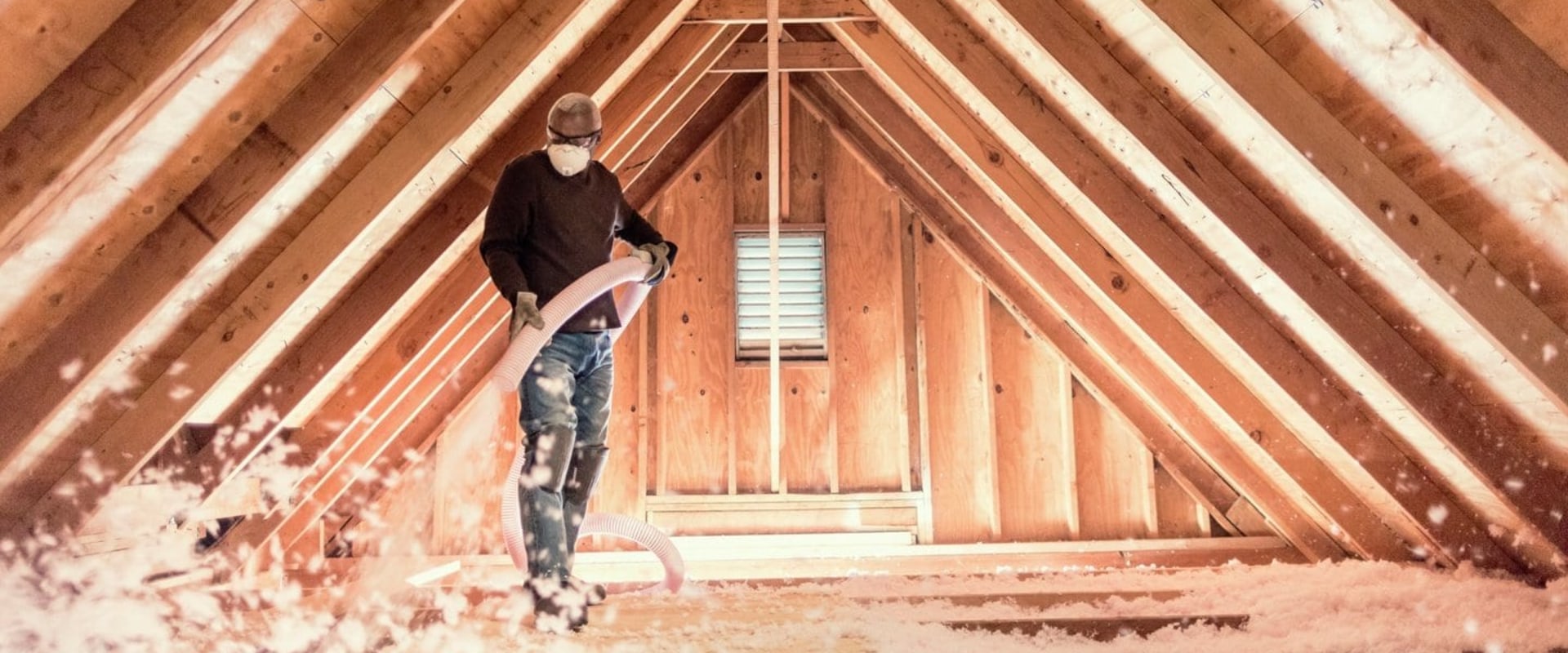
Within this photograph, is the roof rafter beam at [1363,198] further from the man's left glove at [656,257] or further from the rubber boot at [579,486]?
the rubber boot at [579,486]

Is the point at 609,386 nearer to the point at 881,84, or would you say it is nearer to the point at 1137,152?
the point at 1137,152

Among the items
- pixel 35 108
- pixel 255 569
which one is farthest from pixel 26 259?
pixel 255 569

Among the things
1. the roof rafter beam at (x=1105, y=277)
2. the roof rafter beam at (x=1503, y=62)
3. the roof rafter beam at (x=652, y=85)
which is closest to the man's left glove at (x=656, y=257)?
the roof rafter beam at (x=652, y=85)

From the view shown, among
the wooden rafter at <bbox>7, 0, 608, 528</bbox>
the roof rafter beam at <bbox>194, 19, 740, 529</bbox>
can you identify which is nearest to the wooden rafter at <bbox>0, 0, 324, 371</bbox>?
the wooden rafter at <bbox>7, 0, 608, 528</bbox>

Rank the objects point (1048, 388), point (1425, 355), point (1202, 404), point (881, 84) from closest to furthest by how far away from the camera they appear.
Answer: point (1425, 355) → point (1202, 404) → point (881, 84) → point (1048, 388)

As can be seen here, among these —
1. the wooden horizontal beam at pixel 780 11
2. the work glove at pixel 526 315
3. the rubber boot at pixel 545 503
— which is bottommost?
the rubber boot at pixel 545 503

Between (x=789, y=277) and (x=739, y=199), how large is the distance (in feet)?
1.43

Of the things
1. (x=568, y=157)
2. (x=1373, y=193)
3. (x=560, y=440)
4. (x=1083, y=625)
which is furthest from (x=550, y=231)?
(x=1373, y=193)

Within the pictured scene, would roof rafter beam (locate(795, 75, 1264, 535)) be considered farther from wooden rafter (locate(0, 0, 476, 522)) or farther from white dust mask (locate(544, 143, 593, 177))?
wooden rafter (locate(0, 0, 476, 522))

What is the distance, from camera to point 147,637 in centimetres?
204

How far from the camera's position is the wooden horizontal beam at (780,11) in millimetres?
3084

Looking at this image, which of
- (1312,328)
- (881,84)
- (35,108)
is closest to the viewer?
(35,108)

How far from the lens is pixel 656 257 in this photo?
2.16 m

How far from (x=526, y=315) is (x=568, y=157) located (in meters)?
0.36
